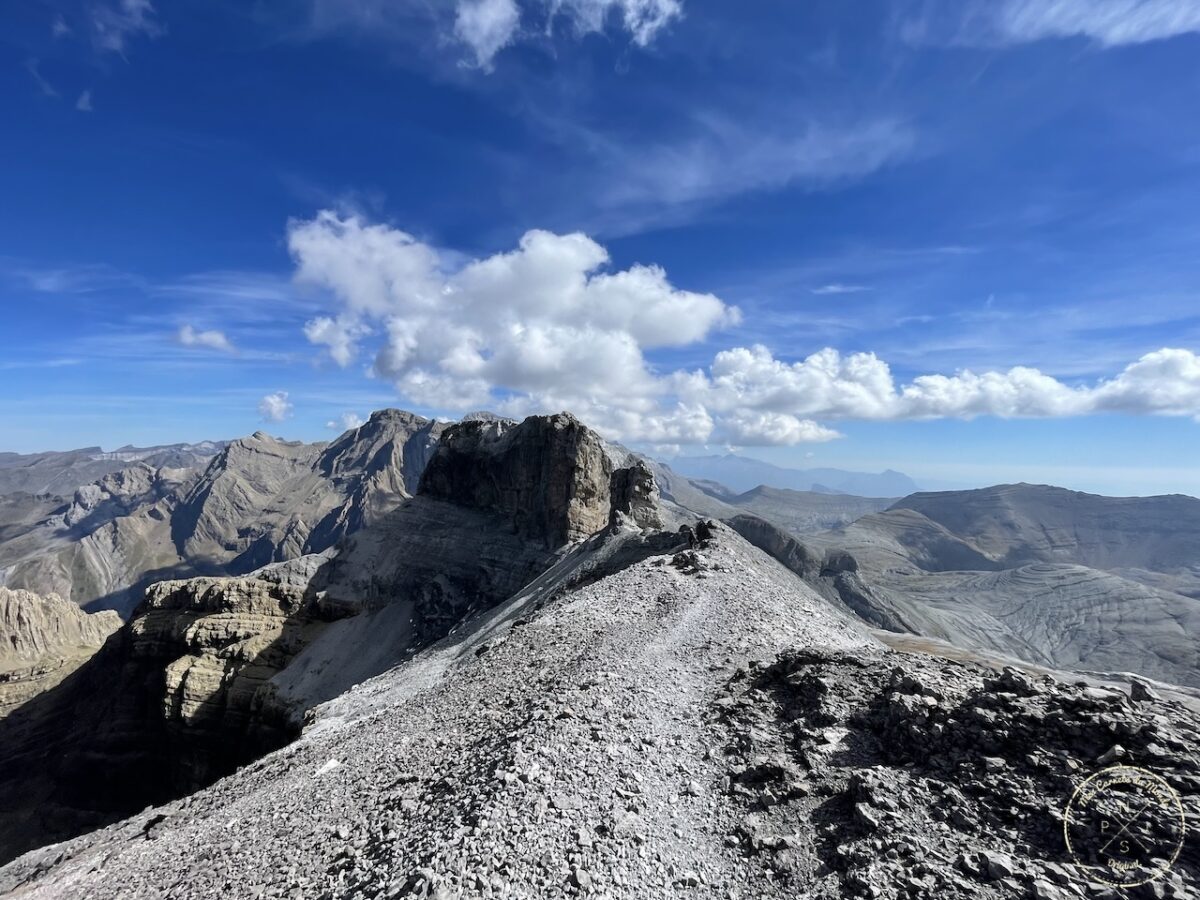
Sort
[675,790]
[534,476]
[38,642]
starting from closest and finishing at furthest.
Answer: [675,790] → [534,476] → [38,642]

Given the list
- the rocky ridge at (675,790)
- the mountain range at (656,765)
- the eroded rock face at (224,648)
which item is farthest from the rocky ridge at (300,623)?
the rocky ridge at (675,790)

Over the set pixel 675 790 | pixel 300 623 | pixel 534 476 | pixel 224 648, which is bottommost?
pixel 224 648

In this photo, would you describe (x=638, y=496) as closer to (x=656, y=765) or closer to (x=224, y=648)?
(x=224, y=648)

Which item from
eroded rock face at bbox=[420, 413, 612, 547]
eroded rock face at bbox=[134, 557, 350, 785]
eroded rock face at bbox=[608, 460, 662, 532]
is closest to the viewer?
eroded rock face at bbox=[134, 557, 350, 785]

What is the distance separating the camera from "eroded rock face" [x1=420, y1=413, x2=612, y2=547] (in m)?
59.4

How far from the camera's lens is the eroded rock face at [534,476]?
59.4 metres

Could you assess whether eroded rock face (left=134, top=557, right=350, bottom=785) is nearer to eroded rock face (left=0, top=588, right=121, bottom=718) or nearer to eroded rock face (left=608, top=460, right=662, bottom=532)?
eroded rock face (left=0, top=588, right=121, bottom=718)

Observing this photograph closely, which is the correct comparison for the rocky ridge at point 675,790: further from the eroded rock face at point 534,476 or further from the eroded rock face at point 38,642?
the eroded rock face at point 38,642

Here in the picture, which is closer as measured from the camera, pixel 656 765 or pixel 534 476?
pixel 656 765

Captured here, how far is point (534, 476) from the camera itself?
6297 centimetres

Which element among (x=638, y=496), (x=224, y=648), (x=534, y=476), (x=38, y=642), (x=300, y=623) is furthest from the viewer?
(x=38, y=642)

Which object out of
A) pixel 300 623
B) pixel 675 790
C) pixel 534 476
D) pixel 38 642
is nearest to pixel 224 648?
pixel 300 623

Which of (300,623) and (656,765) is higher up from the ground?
(656,765)

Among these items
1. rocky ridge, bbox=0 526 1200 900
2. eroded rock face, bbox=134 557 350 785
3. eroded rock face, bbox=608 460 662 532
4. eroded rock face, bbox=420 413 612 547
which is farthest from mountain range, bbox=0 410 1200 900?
eroded rock face, bbox=420 413 612 547
